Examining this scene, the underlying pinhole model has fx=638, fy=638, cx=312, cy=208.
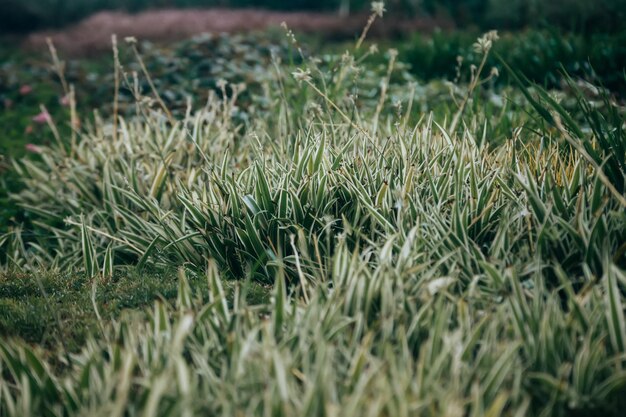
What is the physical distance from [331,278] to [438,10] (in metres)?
8.38

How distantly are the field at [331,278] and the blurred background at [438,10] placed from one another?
12.9 ft

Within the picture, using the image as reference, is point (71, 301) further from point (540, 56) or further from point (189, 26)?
point (189, 26)

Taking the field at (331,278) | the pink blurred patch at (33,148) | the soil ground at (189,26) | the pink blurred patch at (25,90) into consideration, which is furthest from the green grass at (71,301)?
the soil ground at (189,26)

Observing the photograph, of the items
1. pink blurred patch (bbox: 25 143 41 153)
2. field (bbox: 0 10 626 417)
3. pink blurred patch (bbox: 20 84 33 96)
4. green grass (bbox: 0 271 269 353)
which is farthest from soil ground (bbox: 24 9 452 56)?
green grass (bbox: 0 271 269 353)

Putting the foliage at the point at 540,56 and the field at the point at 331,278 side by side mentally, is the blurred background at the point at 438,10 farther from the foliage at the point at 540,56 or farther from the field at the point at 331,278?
the field at the point at 331,278

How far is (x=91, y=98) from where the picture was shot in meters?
6.34

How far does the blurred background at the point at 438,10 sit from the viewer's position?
7621 millimetres

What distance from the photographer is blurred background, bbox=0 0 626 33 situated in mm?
7621

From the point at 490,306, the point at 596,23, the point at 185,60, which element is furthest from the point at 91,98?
the point at 596,23

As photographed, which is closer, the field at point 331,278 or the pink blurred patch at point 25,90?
the field at point 331,278

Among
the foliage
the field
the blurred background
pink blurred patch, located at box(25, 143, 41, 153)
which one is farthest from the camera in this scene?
the blurred background

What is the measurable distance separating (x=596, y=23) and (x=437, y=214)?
6.07m

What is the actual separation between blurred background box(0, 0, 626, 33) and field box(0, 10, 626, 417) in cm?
394

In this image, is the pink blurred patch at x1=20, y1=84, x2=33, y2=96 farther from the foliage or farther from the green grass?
the foliage
